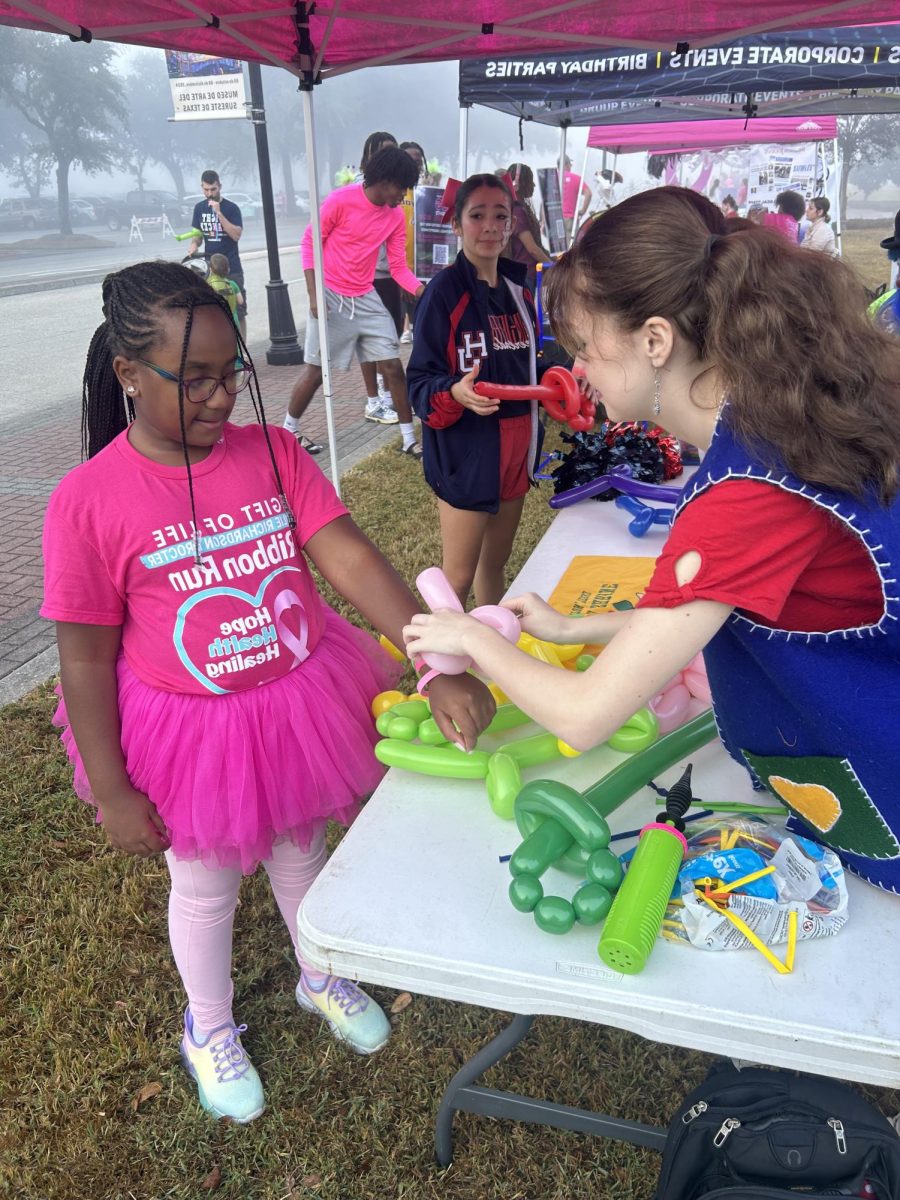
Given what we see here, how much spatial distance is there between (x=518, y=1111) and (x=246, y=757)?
2.92 feet

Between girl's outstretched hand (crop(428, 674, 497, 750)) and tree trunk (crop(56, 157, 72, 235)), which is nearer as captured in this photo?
girl's outstretched hand (crop(428, 674, 497, 750))

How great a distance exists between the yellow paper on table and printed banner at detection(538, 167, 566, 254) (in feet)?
26.6

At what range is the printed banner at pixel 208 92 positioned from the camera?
27.4 ft

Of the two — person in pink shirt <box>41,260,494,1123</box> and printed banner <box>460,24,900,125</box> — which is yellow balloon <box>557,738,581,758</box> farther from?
printed banner <box>460,24,900,125</box>

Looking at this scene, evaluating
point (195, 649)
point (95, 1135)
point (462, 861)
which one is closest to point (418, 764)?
point (462, 861)

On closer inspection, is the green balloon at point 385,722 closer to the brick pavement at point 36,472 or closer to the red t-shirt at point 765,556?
the red t-shirt at point 765,556

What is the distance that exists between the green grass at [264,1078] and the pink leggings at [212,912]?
24cm

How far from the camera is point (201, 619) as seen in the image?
159 cm

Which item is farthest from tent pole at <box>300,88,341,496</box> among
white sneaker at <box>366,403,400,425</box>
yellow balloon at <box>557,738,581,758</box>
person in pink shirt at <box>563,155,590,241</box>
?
person in pink shirt at <box>563,155,590,241</box>

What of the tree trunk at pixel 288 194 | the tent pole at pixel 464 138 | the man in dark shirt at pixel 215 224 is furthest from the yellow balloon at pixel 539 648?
the tree trunk at pixel 288 194

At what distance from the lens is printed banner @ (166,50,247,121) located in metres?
8.35

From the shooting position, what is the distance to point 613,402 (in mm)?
1273

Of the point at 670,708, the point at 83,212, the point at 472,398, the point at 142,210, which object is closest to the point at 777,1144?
the point at 670,708

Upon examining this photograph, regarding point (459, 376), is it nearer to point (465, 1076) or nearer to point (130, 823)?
point (130, 823)
